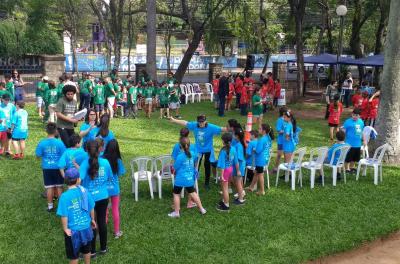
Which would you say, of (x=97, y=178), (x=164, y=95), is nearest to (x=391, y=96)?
(x=97, y=178)

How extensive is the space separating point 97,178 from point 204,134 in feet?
11.2

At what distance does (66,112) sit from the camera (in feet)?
29.3

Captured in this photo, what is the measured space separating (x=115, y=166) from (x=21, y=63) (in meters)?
23.6

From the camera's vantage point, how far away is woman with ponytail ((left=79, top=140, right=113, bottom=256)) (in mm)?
6162

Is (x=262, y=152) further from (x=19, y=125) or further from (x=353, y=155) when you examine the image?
(x=19, y=125)

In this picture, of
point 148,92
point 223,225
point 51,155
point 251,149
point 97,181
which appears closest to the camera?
point 97,181

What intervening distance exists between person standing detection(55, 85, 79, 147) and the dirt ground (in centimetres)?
511

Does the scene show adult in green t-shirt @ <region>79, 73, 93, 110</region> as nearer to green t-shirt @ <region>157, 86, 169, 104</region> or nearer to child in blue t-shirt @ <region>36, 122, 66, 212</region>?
green t-shirt @ <region>157, 86, 169, 104</region>

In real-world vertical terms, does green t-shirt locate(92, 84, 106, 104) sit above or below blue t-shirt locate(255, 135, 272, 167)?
above

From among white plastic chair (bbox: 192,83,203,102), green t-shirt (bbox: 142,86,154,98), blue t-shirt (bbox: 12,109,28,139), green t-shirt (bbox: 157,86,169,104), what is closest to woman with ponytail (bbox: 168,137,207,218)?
blue t-shirt (bbox: 12,109,28,139)

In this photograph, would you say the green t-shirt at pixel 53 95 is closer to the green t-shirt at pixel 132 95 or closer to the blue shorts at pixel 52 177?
the green t-shirt at pixel 132 95

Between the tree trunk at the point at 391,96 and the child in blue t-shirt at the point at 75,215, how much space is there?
865cm

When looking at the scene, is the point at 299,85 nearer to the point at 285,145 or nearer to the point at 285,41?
the point at 285,145

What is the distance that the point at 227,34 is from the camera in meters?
47.6
